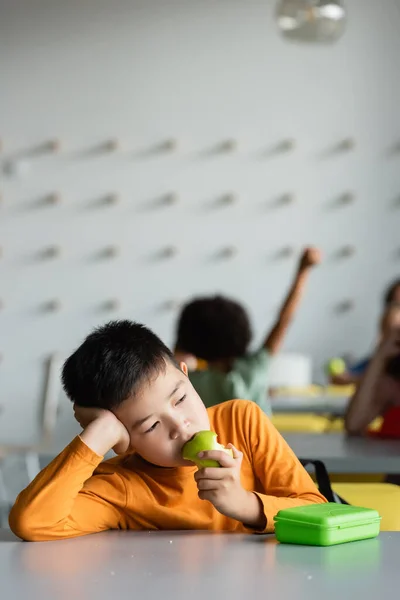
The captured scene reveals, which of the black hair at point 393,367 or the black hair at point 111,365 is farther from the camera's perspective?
the black hair at point 393,367

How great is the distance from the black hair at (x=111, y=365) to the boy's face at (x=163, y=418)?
2 cm

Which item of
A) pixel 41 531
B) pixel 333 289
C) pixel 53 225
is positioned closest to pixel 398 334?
pixel 41 531

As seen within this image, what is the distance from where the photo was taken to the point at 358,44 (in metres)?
6.21

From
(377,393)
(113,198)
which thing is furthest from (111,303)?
(377,393)

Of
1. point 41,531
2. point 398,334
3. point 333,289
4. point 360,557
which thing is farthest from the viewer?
Answer: point 333,289

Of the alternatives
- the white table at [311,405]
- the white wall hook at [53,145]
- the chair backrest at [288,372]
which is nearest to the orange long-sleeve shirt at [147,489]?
the white table at [311,405]

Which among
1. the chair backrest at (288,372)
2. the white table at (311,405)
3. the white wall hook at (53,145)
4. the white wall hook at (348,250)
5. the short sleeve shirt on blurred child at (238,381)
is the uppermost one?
the white wall hook at (53,145)

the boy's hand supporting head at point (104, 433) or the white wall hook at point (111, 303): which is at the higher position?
the boy's hand supporting head at point (104, 433)

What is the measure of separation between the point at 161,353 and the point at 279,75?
5038 mm

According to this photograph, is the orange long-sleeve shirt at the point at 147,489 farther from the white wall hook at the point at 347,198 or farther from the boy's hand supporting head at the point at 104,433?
the white wall hook at the point at 347,198

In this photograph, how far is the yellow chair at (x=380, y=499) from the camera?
5.27 ft

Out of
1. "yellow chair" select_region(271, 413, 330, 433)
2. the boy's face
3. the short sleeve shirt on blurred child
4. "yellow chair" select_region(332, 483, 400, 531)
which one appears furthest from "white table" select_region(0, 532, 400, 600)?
"yellow chair" select_region(271, 413, 330, 433)

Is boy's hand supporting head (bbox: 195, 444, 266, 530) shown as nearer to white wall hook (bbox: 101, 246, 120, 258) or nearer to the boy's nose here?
the boy's nose

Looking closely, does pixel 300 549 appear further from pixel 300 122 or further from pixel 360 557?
pixel 300 122
